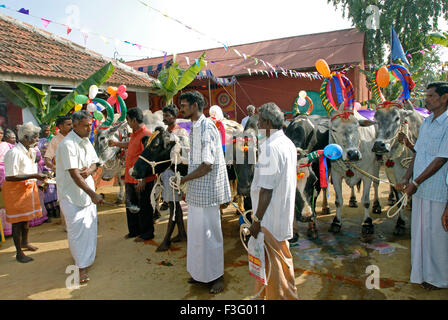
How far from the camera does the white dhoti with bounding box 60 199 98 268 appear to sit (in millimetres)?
3820

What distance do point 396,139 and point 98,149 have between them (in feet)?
18.6

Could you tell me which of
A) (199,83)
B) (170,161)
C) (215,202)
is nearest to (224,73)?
(199,83)

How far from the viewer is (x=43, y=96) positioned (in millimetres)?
7605

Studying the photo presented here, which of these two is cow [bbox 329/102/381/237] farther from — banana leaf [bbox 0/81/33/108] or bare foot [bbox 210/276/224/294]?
banana leaf [bbox 0/81/33/108]

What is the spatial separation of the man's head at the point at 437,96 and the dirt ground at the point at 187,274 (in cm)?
196

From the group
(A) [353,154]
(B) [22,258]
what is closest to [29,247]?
(B) [22,258]

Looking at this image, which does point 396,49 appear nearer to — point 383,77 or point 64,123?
point 383,77

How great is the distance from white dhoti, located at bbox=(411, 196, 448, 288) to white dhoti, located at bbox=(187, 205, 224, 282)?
2163mm

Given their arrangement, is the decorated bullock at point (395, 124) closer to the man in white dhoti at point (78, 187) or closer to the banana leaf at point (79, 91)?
the man in white dhoti at point (78, 187)

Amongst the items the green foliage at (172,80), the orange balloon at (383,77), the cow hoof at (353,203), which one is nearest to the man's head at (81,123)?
the orange balloon at (383,77)

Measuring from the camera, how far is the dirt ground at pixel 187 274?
3.39 m

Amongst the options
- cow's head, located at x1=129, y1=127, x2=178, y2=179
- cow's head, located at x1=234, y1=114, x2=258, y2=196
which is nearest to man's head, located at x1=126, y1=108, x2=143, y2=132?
cow's head, located at x1=129, y1=127, x2=178, y2=179

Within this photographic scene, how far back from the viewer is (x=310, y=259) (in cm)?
411

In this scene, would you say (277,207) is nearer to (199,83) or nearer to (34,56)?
(34,56)
